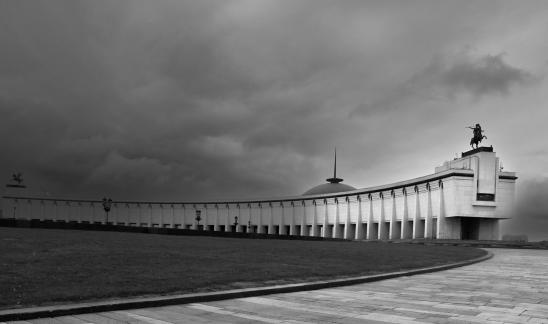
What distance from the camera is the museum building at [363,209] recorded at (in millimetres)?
72875

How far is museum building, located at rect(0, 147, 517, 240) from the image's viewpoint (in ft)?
239

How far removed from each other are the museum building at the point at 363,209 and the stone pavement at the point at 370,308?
2075 inches

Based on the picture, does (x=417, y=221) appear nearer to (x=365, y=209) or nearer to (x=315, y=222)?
(x=365, y=209)

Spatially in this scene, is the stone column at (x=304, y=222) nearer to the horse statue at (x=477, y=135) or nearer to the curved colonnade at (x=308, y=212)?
the curved colonnade at (x=308, y=212)

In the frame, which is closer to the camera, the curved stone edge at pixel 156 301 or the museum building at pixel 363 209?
the curved stone edge at pixel 156 301

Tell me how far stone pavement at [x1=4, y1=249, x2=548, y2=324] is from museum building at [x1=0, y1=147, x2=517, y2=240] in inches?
2075

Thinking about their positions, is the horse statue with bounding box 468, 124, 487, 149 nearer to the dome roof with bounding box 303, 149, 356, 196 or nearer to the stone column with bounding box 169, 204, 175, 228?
the dome roof with bounding box 303, 149, 356, 196

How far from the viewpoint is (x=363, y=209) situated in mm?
96438

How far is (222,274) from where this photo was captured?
13586 millimetres

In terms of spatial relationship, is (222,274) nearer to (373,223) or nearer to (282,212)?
(373,223)

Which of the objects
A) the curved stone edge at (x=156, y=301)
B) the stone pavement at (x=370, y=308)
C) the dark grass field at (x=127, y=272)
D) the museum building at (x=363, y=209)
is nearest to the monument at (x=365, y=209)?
the museum building at (x=363, y=209)

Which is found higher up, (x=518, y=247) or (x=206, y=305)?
(x=206, y=305)

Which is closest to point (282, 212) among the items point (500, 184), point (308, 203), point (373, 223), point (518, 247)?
point (308, 203)

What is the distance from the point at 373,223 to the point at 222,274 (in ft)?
271
